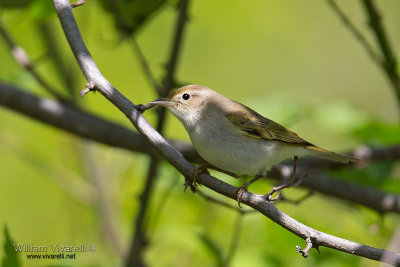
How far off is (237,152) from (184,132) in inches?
125

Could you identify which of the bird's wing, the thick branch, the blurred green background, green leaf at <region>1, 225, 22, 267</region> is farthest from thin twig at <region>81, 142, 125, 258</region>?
green leaf at <region>1, 225, 22, 267</region>

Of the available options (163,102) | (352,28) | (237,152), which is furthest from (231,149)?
(352,28)

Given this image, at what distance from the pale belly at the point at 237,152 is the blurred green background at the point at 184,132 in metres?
0.32

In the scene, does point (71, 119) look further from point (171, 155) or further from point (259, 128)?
point (171, 155)

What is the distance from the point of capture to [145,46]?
6.96 m

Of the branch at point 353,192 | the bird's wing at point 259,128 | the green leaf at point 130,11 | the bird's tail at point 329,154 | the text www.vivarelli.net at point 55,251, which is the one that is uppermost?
the green leaf at point 130,11

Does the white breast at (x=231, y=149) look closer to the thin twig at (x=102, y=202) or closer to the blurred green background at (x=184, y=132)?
the blurred green background at (x=184, y=132)

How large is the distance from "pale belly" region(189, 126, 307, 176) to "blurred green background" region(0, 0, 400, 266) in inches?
12.6

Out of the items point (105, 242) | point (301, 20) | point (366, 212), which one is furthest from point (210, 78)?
point (366, 212)

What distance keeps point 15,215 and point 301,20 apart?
16.0ft

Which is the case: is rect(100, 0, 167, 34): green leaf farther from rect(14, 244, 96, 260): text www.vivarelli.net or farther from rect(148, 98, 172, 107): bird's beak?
rect(14, 244, 96, 260): text www.vivarelli.net

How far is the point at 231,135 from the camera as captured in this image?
3.10m

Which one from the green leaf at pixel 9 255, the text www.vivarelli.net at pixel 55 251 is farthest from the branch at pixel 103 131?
the green leaf at pixel 9 255

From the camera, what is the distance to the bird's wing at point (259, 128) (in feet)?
10.6
